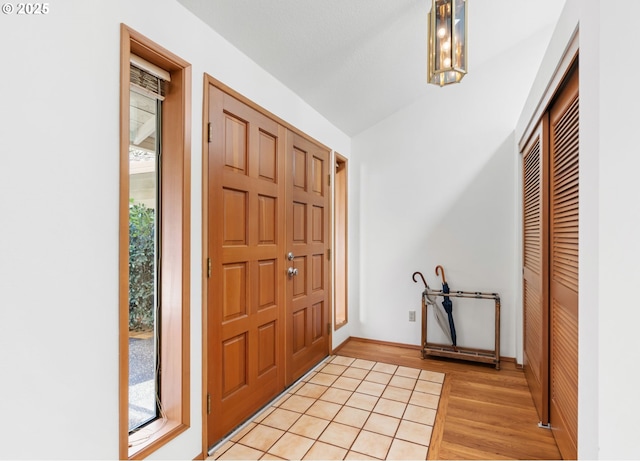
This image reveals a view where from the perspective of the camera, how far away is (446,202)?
3.42 meters

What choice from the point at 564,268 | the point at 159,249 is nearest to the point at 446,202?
the point at 564,268

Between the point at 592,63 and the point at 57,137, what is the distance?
5.67 ft

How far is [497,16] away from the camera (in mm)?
2578

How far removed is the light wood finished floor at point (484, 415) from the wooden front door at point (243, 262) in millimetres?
1125

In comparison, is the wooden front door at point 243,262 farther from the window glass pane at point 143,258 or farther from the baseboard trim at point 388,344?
the baseboard trim at point 388,344

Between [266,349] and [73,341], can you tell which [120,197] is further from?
[266,349]

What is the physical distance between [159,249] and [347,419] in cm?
154

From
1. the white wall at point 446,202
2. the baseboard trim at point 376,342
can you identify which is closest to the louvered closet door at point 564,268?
the white wall at point 446,202

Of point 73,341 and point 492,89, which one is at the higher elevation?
point 492,89

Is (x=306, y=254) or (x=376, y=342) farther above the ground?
(x=306, y=254)

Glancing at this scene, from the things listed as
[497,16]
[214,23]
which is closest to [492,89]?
[497,16]

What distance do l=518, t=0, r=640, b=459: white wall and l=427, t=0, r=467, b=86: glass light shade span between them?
0.53 meters

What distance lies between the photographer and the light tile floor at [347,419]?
5.99 feet

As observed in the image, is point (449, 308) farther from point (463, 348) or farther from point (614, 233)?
point (614, 233)
